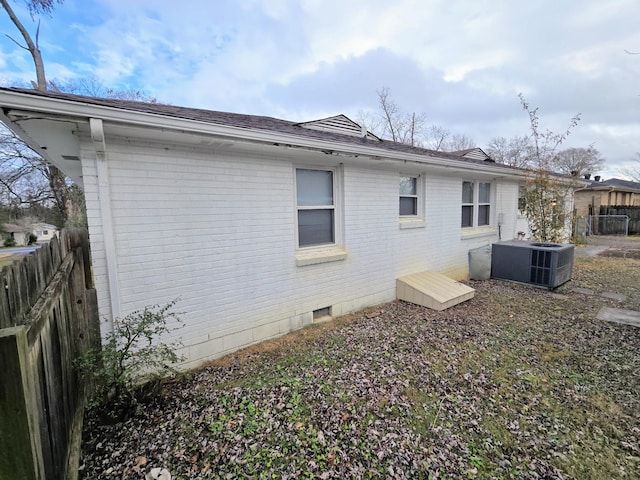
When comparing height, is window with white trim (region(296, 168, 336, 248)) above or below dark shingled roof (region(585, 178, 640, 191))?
below

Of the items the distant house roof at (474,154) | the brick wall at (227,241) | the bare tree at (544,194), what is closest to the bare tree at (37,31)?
the brick wall at (227,241)

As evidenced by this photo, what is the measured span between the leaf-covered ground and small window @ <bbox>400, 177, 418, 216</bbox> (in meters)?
2.84

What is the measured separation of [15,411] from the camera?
1153mm

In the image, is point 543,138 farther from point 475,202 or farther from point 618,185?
point 618,185

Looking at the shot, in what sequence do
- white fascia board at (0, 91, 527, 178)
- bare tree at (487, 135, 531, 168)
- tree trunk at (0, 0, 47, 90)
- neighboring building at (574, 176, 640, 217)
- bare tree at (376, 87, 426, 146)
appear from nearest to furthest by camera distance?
white fascia board at (0, 91, 527, 178), tree trunk at (0, 0, 47, 90), neighboring building at (574, 176, 640, 217), bare tree at (376, 87, 426, 146), bare tree at (487, 135, 531, 168)

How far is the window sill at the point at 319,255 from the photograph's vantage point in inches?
183

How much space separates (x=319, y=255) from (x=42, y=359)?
3.60 meters

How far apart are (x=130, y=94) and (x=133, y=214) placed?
708 inches

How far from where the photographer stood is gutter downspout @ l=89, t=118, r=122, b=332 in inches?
116

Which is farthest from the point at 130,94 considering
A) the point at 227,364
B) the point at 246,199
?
the point at 227,364

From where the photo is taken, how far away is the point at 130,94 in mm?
16531

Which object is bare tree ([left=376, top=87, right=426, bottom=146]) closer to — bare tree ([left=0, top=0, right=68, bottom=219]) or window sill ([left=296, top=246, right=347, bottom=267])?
bare tree ([left=0, top=0, right=68, bottom=219])

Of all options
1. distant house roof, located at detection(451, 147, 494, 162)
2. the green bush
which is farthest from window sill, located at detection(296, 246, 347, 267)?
distant house roof, located at detection(451, 147, 494, 162)

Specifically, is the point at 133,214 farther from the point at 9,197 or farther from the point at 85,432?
the point at 9,197
